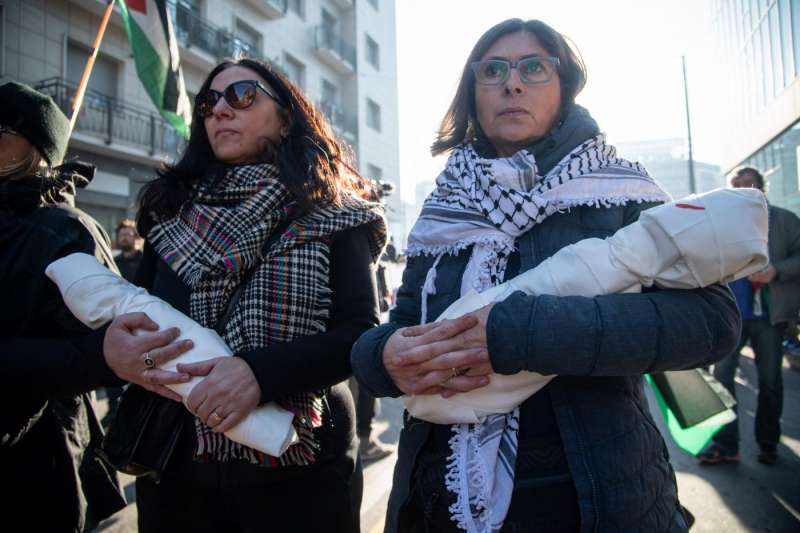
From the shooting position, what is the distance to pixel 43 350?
65.3 inches

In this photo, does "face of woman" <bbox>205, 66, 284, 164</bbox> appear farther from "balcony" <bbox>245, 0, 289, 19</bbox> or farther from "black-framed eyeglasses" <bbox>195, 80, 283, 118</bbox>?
"balcony" <bbox>245, 0, 289, 19</bbox>

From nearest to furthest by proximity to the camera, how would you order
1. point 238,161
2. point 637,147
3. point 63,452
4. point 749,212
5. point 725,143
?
point 749,212 → point 63,452 → point 238,161 → point 725,143 → point 637,147

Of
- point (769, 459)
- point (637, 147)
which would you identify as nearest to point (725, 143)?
point (769, 459)

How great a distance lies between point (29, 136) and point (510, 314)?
2.02 meters

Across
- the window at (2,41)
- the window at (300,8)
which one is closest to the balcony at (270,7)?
the window at (300,8)

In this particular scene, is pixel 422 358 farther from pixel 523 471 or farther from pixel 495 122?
pixel 495 122

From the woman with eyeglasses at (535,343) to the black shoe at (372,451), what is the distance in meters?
3.06

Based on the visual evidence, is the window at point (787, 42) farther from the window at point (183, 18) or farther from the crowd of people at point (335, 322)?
the window at point (183, 18)

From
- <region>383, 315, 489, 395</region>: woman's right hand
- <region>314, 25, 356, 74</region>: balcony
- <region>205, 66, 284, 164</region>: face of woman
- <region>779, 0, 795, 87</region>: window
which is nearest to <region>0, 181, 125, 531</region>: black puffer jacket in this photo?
<region>205, 66, 284, 164</region>: face of woman

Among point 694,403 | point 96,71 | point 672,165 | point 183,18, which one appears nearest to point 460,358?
point 694,403

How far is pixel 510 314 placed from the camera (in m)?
1.10

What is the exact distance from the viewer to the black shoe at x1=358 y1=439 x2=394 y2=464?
4344 millimetres

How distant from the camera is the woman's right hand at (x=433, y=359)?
3.75 ft

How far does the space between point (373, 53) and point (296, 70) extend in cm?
687
